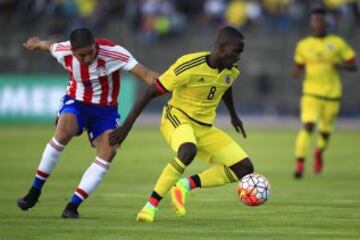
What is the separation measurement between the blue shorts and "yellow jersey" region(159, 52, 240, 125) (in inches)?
28.5

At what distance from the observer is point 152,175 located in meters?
19.3

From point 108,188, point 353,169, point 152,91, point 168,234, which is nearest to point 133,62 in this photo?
point 152,91

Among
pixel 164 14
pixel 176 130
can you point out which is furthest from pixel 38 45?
pixel 164 14

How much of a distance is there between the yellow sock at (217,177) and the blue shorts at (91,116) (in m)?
1.20

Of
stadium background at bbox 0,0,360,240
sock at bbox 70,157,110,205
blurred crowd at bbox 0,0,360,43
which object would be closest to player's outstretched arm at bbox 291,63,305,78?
stadium background at bbox 0,0,360,240

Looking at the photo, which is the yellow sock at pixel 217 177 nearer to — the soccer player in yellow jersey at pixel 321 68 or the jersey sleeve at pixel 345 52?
the soccer player in yellow jersey at pixel 321 68

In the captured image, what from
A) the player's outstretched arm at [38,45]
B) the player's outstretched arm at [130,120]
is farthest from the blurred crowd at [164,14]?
the player's outstretched arm at [130,120]

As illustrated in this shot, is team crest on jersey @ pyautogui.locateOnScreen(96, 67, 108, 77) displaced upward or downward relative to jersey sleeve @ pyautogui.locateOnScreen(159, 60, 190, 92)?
downward

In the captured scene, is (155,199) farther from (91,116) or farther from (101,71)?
(101,71)

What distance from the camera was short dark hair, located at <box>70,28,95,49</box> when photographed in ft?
39.2

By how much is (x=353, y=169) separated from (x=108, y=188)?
19.3 feet

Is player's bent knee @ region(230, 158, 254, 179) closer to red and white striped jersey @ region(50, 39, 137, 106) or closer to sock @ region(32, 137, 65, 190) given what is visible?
red and white striped jersey @ region(50, 39, 137, 106)

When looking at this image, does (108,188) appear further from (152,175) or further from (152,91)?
(152,91)

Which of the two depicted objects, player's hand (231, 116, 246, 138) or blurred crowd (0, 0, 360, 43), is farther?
blurred crowd (0, 0, 360, 43)
